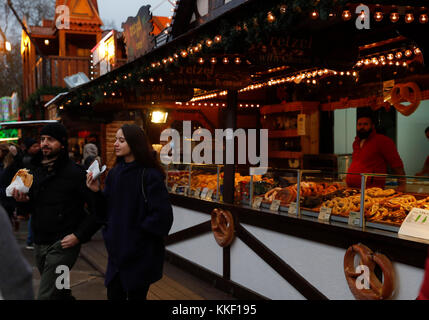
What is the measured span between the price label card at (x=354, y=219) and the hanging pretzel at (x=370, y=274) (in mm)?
288

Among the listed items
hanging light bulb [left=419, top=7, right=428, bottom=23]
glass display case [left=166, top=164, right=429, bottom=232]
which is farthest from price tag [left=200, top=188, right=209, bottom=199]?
hanging light bulb [left=419, top=7, right=428, bottom=23]

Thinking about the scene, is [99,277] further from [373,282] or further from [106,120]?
[106,120]

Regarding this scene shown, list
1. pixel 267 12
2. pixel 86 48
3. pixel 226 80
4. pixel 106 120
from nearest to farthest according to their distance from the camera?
pixel 267 12
pixel 226 80
pixel 106 120
pixel 86 48

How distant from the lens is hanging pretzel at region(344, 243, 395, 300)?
12.9 feet

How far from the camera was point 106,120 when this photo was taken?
14656mm

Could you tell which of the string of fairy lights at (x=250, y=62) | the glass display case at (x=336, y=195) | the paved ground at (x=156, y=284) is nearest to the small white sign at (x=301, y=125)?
the string of fairy lights at (x=250, y=62)

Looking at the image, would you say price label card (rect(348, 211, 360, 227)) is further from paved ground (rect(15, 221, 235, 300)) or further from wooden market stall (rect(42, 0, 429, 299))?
paved ground (rect(15, 221, 235, 300))

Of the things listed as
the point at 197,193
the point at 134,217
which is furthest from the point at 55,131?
the point at 197,193

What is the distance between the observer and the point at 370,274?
13.4 ft

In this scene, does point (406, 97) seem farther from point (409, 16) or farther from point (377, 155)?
point (409, 16)

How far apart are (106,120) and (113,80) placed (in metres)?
6.38

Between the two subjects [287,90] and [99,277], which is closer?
[99,277]

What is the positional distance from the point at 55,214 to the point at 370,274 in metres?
2.81
